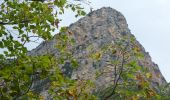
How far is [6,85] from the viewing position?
35.1 feet

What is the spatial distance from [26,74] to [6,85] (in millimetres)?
666

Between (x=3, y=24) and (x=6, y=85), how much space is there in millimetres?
1581

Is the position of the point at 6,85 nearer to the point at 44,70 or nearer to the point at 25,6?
the point at 44,70

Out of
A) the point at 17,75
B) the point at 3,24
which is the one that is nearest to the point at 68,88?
the point at 17,75

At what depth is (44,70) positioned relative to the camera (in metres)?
10.7

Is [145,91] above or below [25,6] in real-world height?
below

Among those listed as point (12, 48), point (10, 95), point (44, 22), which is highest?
point (44, 22)

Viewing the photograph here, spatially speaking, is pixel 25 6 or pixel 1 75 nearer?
pixel 1 75

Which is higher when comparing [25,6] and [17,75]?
[25,6]

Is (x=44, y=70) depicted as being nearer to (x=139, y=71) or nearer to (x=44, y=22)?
(x=44, y=22)

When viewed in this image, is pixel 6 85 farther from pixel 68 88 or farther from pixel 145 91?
pixel 145 91

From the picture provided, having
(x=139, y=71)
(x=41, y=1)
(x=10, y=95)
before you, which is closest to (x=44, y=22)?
(x=41, y=1)

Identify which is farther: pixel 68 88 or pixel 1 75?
pixel 68 88

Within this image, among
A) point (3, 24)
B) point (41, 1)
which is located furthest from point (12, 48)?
point (41, 1)
